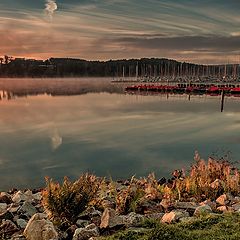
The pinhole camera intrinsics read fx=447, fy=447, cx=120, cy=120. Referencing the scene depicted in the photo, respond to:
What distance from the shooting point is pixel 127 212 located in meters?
9.11

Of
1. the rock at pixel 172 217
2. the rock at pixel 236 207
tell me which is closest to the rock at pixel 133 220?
the rock at pixel 172 217

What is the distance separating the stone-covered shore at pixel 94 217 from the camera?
7262 millimetres

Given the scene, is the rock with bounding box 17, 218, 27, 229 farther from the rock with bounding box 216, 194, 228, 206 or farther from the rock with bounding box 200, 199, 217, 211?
the rock with bounding box 216, 194, 228, 206

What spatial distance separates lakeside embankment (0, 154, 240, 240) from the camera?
23.4 ft

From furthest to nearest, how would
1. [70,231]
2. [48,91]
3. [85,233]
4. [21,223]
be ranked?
1. [48,91]
2. [21,223]
3. [70,231]
4. [85,233]

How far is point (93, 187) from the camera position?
30.3 ft

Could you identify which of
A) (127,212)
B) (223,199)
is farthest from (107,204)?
(223,199)

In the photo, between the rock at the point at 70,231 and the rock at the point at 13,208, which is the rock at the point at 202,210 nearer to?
the rock at the point at 70,231

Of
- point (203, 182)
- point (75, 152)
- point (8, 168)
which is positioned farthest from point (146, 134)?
point (203, 182)

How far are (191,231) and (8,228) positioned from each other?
10.7 ft

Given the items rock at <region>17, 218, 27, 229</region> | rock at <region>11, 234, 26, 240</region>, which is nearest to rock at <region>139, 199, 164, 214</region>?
rock at <region>17, 218, 27, 229</region>

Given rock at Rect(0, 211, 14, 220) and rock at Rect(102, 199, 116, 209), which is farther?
rock at Rect(102, 199, 116, 209)

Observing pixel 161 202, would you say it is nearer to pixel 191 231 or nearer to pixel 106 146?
pixel 191 231

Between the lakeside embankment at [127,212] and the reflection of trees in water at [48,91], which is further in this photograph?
the reflection of trees in water at [48,91]
